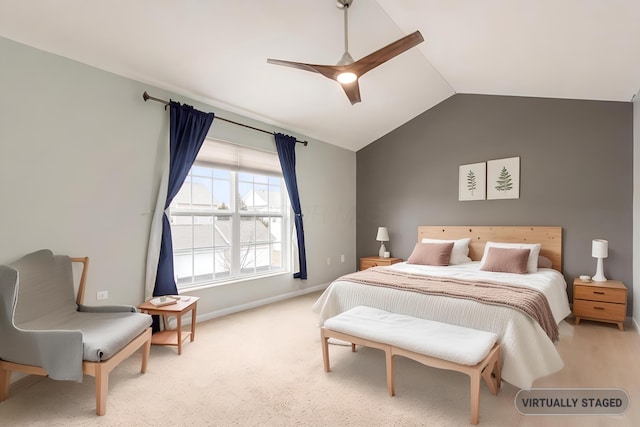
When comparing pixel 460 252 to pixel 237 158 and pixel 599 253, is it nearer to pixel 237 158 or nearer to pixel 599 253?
pixel 599 253

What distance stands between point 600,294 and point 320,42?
4022 millimetres

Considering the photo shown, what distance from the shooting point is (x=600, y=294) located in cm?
341

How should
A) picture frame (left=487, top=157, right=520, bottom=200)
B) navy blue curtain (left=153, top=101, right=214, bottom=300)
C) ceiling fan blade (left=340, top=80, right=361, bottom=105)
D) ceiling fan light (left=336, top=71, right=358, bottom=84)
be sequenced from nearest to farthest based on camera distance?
ceiling fan light (left=336, top=71, right=358, bottom=84) → ceiling fan blade (left=340, top=80, right=361, bottom=105) → navy blue curtain (left=153, top=101, right=214, bottom=300) → picture frame (left=487, top=157, right=520, bottom=200)

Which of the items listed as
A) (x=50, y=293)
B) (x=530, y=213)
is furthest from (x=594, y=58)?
(x=50, y=293)

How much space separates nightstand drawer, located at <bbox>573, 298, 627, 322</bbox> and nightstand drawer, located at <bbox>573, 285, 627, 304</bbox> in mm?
43

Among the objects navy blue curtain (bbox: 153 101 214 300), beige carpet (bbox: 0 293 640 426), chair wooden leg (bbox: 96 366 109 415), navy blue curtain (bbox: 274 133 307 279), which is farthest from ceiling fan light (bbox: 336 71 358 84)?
chair wooden leg (bbox: 96 366 109 415)

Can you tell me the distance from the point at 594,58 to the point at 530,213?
1962mm

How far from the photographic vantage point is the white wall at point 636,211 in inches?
131

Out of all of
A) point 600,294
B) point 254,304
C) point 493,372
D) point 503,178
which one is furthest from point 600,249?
point 254,304

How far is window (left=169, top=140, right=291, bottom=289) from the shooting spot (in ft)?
11.8

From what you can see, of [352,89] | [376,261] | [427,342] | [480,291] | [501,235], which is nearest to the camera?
[427,342]

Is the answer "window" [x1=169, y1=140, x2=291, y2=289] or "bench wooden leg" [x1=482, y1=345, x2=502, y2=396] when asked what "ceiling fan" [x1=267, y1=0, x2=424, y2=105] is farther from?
"bench wooden leg" [x1=482, y1=345, x2=502, y2=396]

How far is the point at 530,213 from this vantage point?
13.7 ft

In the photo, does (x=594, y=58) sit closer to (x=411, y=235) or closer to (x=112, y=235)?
(x=411, y=235)
